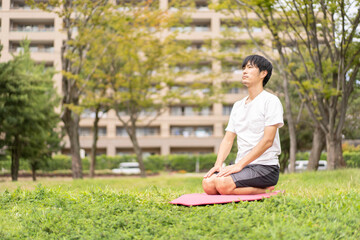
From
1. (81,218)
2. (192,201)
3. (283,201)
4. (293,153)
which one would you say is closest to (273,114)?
(283,201)

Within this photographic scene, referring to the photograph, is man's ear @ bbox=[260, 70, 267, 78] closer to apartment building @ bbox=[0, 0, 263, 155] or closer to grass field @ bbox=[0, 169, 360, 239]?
grass field @ bbox=[0, 169, 360, 239]

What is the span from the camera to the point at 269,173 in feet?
15.8

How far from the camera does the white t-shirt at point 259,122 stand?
472cm

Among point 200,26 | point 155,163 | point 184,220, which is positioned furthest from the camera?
point 200,26

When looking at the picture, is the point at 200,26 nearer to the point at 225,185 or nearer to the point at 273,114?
the point at 273,114

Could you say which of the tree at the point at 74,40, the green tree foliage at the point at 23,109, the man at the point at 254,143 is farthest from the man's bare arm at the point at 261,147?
the green tree foliage at the point at 23,109

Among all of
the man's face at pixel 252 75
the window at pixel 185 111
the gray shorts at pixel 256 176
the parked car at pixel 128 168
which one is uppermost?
the man's face at pixel 252 75

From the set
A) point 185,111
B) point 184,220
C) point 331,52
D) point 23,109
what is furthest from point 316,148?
point 185,111

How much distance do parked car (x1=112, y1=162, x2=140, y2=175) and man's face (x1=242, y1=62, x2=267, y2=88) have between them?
3192 cm

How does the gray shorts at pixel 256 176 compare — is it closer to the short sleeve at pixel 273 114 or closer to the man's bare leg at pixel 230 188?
the man's bare leg at pixel 230 188

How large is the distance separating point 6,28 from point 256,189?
2098 centimetres

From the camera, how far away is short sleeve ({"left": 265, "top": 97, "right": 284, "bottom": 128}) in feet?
15.3

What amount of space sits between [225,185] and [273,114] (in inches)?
38.2

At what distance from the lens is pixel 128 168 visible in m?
37.2
